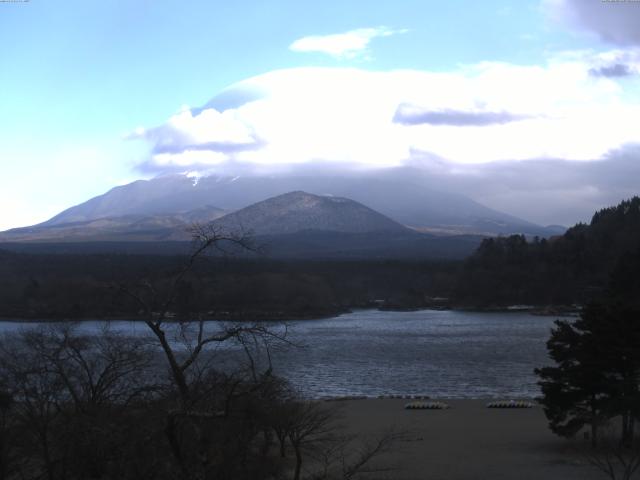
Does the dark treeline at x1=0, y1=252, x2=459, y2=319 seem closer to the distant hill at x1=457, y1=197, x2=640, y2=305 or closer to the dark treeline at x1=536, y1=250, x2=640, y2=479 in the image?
the distant hill at x1=457, y1=197, x2=640, y2=305

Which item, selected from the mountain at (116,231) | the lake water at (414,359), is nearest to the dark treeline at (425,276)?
the lake water at (414,359)

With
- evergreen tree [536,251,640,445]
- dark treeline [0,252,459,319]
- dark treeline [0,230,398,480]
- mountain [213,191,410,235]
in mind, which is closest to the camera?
dark treeline [0,230,398,480]

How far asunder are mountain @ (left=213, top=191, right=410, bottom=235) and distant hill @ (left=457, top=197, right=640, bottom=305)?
87.1 metres

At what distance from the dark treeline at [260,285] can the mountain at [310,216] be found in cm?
8055

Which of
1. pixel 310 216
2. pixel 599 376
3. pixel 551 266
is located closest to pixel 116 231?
pixel 310 216

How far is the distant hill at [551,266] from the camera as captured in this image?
68.5 m

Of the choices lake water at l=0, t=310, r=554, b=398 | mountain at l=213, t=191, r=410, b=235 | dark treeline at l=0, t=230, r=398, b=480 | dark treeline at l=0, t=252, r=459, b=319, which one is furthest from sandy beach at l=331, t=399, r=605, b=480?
mountain at l=213, t=191, r=410, b=235

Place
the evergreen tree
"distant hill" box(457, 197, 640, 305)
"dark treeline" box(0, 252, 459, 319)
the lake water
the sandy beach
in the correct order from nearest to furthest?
the sandy beach, the evergreen tree, the lake water, "dark treeline" box(0, 252, 459, 319), "distant hill" box(457, 197, 640, 305)

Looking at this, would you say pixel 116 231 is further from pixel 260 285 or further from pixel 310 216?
pixel 260 285

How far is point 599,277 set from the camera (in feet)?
222

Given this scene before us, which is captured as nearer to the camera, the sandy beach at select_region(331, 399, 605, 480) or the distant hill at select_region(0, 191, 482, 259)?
the sandy beach at select_region(331, 399, 605, 480)

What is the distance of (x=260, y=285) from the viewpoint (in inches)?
2254

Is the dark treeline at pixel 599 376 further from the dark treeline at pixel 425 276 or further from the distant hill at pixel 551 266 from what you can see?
the distant hill at pixel 551 266

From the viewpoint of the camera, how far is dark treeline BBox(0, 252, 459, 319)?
4309 cm
